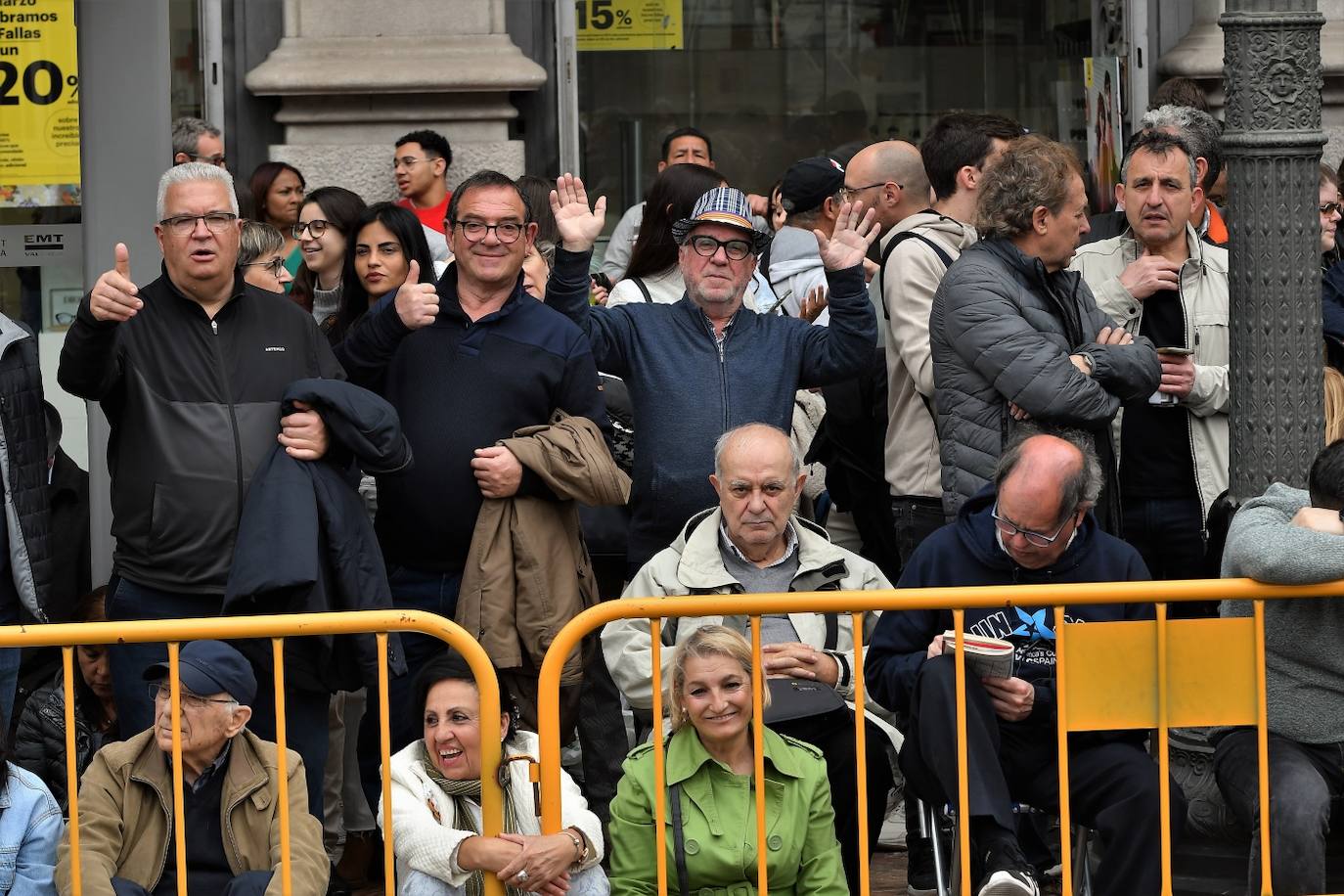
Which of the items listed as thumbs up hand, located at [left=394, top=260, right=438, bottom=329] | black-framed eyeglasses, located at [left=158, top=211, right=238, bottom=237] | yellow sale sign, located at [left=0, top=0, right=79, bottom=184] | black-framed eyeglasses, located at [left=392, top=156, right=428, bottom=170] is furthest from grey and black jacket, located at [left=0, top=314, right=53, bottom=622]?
black-framed eyeglasses, located at [left=392, top=156, right=428, bottom=170]

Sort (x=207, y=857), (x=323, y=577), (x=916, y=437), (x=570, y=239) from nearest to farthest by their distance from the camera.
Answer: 1. (x=207, y=857)
2. (x=323, y=577)
3. (x=570, y=239)
4. (x=916, y=437)

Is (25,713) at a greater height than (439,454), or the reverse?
(439,454)

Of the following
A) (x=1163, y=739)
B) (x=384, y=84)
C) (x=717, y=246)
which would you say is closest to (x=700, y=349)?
(x=717, y=246)

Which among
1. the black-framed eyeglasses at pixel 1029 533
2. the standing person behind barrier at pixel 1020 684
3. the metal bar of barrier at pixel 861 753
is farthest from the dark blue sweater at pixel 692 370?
the metal bar of barrier at pixel 861 753

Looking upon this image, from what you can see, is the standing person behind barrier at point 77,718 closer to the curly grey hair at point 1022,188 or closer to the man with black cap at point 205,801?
the man with black cap at point 205,801

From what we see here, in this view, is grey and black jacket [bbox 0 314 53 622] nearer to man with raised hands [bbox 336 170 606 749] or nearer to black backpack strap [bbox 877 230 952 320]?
man with raised hands [bbox 336 170 606 749]

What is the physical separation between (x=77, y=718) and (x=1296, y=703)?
12.1 feet

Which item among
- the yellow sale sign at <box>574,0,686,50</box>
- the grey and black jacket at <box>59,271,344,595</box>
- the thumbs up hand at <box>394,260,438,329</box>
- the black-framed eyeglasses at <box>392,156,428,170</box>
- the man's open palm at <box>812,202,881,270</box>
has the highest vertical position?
the yellow sale sign at <box>574,0,686,50</box>

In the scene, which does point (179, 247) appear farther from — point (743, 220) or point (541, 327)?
point (743, 220)

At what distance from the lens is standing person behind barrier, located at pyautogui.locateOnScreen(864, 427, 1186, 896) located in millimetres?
5359

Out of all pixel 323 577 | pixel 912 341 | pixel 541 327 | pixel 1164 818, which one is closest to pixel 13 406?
pixel 323 577

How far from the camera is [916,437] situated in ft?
22.3

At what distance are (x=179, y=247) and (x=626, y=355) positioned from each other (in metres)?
1.37

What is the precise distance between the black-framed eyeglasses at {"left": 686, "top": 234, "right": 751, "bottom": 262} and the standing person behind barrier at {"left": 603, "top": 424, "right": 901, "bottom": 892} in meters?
0.63
